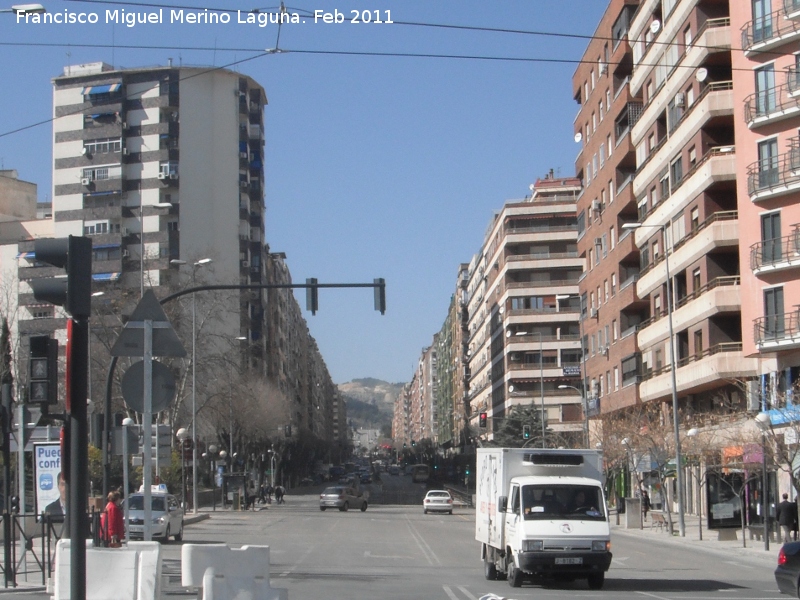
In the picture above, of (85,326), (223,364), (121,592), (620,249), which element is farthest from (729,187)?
(85,326)

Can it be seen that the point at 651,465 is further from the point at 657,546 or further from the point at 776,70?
the point at 776,70

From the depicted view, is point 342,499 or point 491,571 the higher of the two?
point 491,571

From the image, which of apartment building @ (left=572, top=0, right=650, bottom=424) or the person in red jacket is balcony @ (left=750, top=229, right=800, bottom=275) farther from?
the person in red jacket

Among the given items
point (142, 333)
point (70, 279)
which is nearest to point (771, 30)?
point (142, 333)

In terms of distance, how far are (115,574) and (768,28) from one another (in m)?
32.7

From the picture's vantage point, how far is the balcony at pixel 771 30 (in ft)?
123

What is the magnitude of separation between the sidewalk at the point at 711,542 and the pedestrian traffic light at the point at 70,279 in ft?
74.4

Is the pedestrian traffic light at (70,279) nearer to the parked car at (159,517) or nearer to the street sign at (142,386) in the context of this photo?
the street sign at (142,386)

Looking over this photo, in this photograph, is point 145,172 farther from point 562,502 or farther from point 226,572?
point 226,572

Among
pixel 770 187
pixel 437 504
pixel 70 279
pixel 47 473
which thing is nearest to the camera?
pixel 70 279

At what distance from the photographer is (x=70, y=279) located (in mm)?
8727

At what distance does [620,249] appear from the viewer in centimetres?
5991

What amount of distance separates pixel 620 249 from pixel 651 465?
39.7 ft

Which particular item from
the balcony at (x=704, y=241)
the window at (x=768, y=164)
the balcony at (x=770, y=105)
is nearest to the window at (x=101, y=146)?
the balcony at (x=704, y=241)
